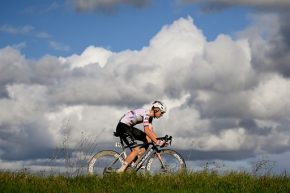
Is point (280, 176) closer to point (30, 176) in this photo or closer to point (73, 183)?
point (73, 183)

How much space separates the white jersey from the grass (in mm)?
2031

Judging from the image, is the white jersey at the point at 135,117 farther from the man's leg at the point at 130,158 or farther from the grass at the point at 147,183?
the grass at the point at 147,183

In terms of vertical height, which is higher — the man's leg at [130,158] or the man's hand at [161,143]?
the man's hand at [161,143]

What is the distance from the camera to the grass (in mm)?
15383

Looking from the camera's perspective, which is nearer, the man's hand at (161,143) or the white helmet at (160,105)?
the white helmet at (160,105)

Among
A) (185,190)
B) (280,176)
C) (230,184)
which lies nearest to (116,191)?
(185,190)

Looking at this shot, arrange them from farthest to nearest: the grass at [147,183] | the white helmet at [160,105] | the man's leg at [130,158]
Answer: the man's leg at [130,158]
the white helmet at [160,105]
the grass at [147,183]

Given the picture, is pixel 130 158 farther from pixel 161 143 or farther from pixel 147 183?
pixel 147 183

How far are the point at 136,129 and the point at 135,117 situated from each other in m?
0.43

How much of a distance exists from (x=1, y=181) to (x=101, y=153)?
145 inches

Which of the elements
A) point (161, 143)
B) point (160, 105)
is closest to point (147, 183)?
point (161, 143)

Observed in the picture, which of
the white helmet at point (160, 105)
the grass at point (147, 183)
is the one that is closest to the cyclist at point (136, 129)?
the white helmet at point (160, 105)

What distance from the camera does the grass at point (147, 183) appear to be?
1538 cm

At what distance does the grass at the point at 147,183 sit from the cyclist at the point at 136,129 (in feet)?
4.74
